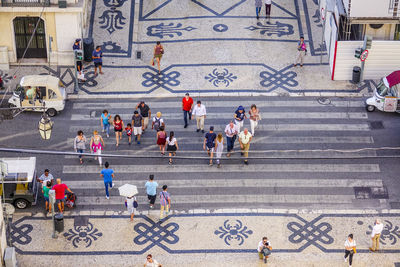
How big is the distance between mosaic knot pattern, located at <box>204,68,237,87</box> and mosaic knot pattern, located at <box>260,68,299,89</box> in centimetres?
140

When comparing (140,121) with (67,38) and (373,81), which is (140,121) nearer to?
(67,38)

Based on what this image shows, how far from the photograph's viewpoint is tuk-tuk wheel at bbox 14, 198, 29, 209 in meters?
32.3

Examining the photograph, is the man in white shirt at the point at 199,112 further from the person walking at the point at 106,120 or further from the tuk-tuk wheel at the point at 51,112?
the tuk-tuk wheel at the point at 51,112

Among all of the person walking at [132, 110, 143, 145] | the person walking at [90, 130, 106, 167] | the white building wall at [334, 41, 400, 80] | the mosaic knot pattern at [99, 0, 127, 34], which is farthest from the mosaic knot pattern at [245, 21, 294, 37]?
the person walking at [90, 130, 106, 167]

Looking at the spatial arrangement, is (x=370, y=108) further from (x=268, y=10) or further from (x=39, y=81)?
(x=39, y=81)

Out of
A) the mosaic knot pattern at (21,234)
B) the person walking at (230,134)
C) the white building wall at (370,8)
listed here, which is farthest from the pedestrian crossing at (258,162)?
the white building wall at (370,8)

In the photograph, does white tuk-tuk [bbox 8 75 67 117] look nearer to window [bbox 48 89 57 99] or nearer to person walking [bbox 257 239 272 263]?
window [bbox 48 89 57 99]

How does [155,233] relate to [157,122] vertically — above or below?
below

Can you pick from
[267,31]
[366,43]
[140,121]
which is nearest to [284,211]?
[140,121]

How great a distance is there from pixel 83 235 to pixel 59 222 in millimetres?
980

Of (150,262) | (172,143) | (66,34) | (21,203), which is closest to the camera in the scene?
(150,262)

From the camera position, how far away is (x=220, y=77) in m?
40.5

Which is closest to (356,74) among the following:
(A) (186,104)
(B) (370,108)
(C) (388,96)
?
(B) (370,108)

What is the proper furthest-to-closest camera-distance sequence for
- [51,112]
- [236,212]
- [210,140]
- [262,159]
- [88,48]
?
[88,48], [51,112], [262,159], [210,140], [236,212]
